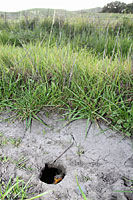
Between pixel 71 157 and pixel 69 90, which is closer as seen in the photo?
pixel 71 157

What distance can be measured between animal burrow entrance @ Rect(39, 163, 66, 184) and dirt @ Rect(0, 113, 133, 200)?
49 mm

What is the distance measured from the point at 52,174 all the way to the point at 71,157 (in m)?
0.26

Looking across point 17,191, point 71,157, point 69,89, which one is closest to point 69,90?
point 69,89

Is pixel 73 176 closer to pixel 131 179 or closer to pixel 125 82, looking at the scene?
pixel 131 179

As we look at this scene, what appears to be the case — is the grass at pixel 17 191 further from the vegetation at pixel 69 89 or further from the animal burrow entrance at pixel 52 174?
the vegetation at pixel 69 89

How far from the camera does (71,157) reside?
211 centimetres

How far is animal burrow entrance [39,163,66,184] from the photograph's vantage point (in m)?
2.00

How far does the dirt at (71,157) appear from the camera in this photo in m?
1.80

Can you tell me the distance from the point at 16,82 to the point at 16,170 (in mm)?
1238

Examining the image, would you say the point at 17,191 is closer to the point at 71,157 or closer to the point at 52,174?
the point at 52,174

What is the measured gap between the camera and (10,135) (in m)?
2.40

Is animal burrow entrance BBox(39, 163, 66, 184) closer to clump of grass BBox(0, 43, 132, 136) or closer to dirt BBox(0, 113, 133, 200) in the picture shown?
dirt BBox(0, 113, 133, 200)

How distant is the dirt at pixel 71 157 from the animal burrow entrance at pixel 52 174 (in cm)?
5

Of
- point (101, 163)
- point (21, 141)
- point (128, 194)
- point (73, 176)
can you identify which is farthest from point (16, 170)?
point (128, 194)
